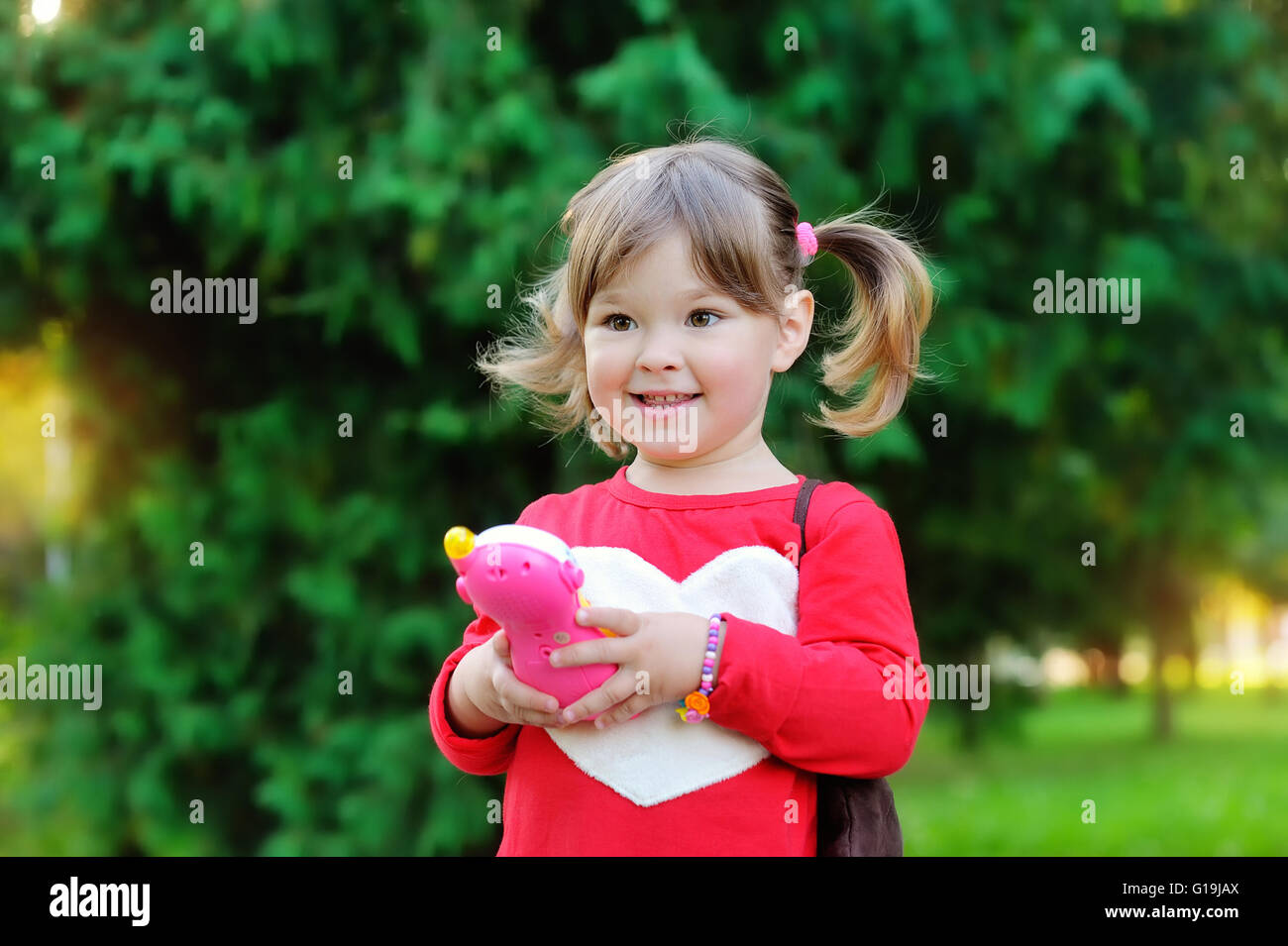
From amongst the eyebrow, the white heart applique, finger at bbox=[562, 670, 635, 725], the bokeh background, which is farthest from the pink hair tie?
the bokeh background

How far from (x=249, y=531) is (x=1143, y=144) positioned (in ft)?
12.2

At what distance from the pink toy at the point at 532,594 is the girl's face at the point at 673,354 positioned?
0.30 meters

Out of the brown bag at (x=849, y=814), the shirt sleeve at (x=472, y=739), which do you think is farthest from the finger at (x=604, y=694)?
the brown bag at (x=849, y=814)

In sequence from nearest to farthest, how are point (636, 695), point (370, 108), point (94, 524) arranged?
1. point (636, 695)
2. point (370, 108)
3. point (94, 524)

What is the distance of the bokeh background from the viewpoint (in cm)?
407

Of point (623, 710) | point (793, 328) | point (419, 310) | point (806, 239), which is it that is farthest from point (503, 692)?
point (419, 310)

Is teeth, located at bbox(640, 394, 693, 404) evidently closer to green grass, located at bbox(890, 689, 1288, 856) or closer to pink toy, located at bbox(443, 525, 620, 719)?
pink toy, located at bbox(443, 525, 620, 719)

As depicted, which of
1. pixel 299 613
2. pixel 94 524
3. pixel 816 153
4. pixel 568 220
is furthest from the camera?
pixel 94 524

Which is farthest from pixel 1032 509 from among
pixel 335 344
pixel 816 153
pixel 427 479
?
pixel 335 344

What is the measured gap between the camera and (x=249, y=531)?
454 cm

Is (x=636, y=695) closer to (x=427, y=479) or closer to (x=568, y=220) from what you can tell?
(x=568, y=220)

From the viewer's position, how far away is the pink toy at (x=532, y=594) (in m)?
1.52

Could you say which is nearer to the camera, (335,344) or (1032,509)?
(335,344)

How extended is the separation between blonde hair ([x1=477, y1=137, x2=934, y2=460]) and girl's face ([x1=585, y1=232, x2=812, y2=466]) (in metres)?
0.02
